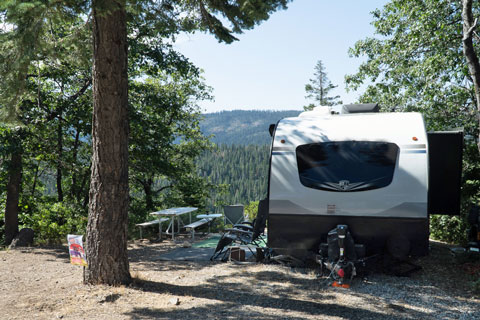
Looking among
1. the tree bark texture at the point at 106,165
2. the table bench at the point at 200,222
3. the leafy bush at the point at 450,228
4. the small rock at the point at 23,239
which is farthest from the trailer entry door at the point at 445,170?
the small rock at the point at 23,239

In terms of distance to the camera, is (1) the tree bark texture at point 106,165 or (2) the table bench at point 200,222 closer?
(1) the tree bark texture at point 106,165

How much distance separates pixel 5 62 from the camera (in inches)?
206

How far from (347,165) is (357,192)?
1.51 feet

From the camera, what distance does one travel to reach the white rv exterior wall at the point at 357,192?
560 centimetres

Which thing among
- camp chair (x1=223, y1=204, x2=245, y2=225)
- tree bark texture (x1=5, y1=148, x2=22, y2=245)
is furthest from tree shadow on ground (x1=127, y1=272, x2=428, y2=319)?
camp chair (x1=223, y1=204, x2=245, y2=225)

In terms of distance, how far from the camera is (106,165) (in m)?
5.25

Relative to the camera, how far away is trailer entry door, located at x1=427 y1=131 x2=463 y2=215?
655cm

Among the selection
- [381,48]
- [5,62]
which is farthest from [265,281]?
[381,48]

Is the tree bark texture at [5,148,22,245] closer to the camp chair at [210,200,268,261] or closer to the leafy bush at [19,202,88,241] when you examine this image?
the leafy bush at [19,202,88,241]

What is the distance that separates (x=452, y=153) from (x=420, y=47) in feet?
15.5

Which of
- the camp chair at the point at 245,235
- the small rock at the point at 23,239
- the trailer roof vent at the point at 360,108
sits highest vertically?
the trailer roof vent at the point at 360,108

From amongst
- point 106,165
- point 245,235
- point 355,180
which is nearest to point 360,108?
point 355,180

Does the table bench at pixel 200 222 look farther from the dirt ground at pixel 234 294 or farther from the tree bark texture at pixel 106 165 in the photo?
the tree bark texture at pixel 106 165

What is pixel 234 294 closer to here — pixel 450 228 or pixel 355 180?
pixel 355 180
